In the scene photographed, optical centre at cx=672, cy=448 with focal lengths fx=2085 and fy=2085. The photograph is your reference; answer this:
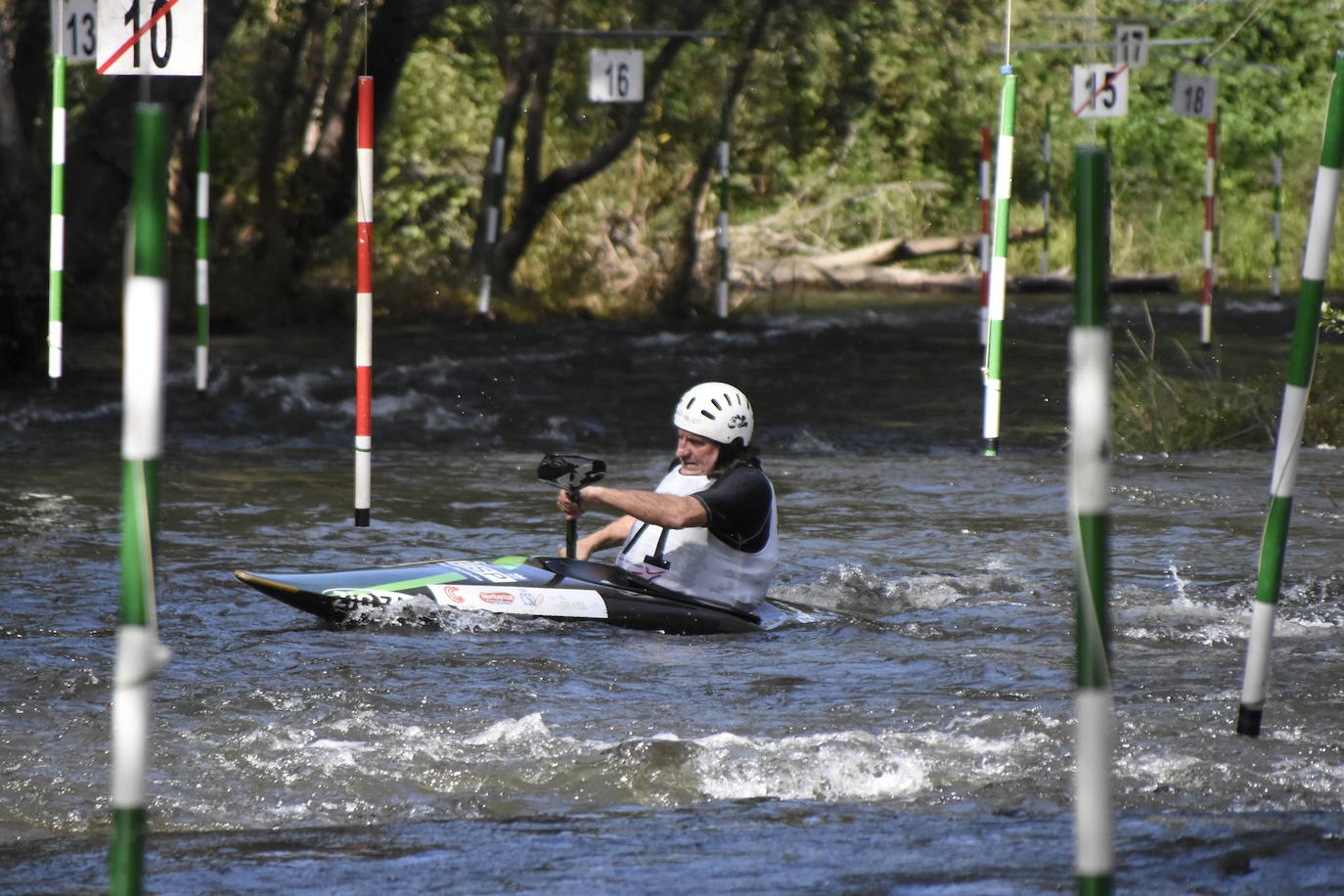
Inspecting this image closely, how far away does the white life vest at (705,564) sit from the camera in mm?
7234

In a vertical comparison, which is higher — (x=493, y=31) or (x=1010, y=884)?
(x=493, y=31)

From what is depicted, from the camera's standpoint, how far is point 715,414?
7082 mm

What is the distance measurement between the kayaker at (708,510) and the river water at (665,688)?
294 millimetres

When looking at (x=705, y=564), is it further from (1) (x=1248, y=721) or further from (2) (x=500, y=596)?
(1) (x=1248, y=721)

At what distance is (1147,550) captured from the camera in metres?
8.94

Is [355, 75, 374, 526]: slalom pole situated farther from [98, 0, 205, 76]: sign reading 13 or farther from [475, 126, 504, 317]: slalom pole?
[475, 126, 504, 317]: slalom pole

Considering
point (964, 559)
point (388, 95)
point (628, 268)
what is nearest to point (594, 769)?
point (964, 559)

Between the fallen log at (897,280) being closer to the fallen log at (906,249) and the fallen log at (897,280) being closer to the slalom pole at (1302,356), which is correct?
the fallen log at (906,249)

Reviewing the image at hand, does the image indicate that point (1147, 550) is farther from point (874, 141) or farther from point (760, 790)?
point (874, 141)

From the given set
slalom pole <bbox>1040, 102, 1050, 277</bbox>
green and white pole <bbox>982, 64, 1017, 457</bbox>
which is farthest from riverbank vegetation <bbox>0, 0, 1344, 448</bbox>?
green and white pole <bbox>982, 64, 1017, 457</bbox>

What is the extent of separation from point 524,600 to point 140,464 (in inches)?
179

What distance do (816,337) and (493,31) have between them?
403cm

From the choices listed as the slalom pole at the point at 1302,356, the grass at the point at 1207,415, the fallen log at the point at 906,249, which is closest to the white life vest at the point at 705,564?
the slalom pole at the point at 1302,356

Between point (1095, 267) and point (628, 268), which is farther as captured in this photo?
point (628, 268)
